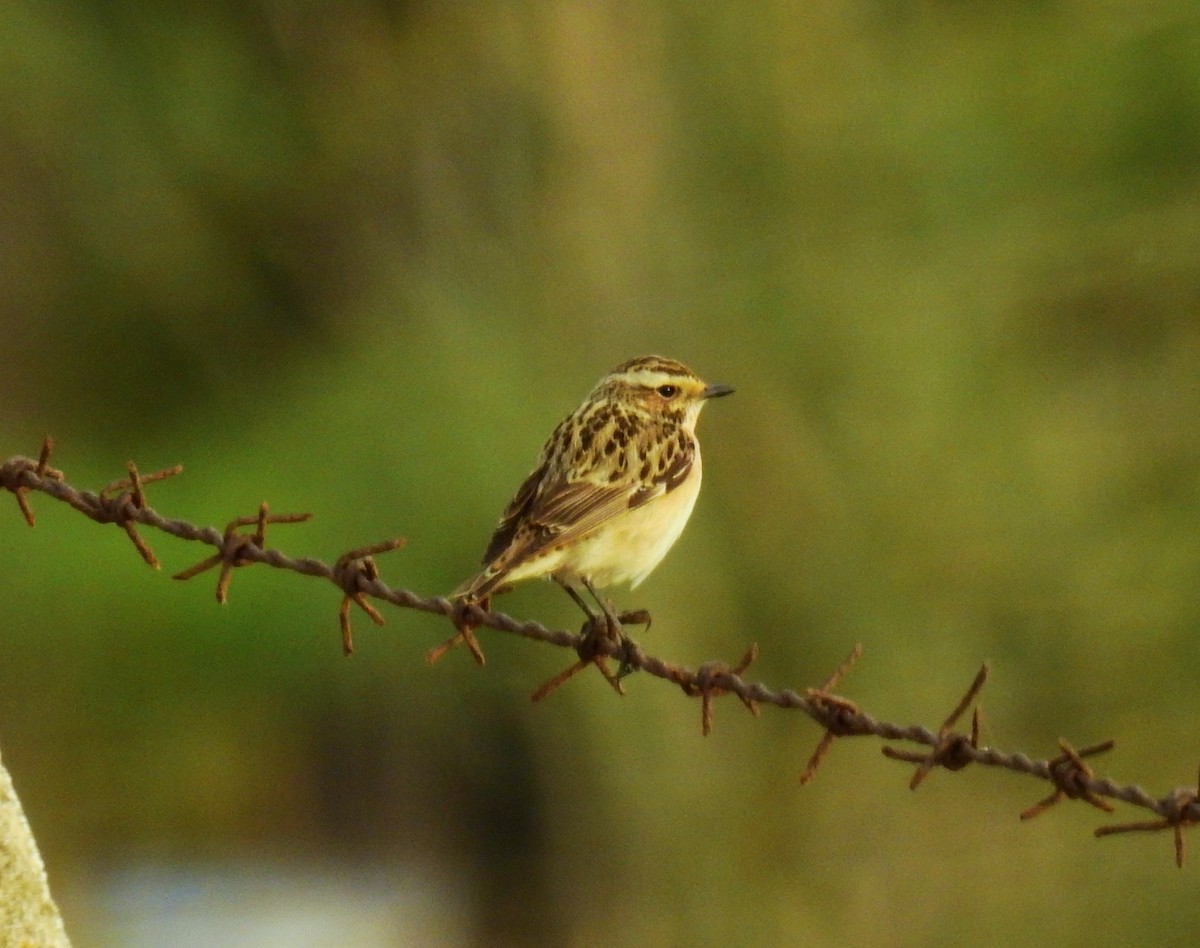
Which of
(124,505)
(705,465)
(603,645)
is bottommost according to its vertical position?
(705,465)

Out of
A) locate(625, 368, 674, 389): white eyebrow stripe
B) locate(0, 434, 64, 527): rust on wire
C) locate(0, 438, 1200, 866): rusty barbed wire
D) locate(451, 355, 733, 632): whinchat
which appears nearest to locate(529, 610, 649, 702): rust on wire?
locate(0, 438, 1200, 866): rusty barbed wire

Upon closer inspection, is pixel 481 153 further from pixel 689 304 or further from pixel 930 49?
pixel 930 49

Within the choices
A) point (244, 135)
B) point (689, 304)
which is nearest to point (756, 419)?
point (689, 304)

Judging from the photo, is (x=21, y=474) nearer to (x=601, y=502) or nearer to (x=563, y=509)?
(x=563, y=509)

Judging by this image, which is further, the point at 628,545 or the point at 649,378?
the point at 649,378

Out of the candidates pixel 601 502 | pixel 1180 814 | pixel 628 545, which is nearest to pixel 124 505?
pixel 601 502
